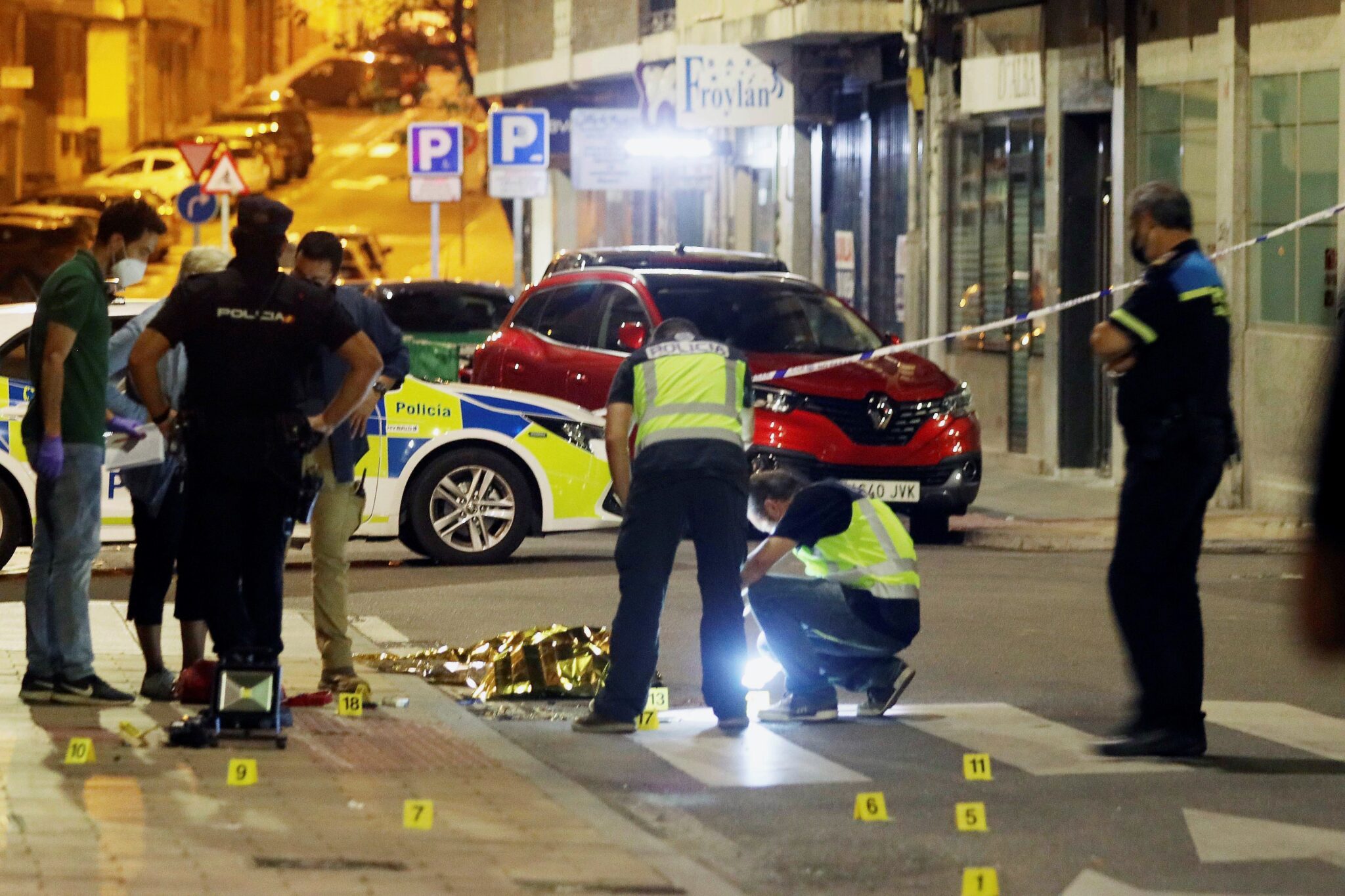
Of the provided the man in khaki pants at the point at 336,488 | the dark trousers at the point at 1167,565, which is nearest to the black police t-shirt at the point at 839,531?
the dark trousers at the point at 1167,565

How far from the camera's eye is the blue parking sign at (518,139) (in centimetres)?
2988

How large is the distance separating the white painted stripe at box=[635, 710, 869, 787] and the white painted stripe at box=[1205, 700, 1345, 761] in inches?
63.9

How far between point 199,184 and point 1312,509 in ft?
89.9

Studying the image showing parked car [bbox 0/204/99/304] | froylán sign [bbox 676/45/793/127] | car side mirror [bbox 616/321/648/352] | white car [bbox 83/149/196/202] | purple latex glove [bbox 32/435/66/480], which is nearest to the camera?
purple latex glove [bbox 32/435/66/480]

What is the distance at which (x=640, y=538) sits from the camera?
870 centimetres

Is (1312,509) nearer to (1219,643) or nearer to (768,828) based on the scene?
(768,828)

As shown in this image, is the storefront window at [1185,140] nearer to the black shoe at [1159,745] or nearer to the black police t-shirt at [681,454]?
the black police t-shirt at [681,454]

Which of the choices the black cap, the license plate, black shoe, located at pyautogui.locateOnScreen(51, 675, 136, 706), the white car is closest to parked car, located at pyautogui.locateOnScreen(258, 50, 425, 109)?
the white car

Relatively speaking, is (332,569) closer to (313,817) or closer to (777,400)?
(313,817)

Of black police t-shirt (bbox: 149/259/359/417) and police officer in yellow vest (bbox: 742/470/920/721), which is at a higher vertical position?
black police t-shirt (bbox: 149/259/359/417)

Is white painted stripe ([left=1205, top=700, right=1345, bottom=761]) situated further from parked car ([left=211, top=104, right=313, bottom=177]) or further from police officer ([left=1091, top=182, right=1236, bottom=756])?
parked car ([left=211, top=104, right=313, bottom=177])

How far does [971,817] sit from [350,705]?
2.79 metres

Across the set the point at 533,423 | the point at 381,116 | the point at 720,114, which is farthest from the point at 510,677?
the point at 381,116

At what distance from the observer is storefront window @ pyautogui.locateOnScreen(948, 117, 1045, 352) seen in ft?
72.7
